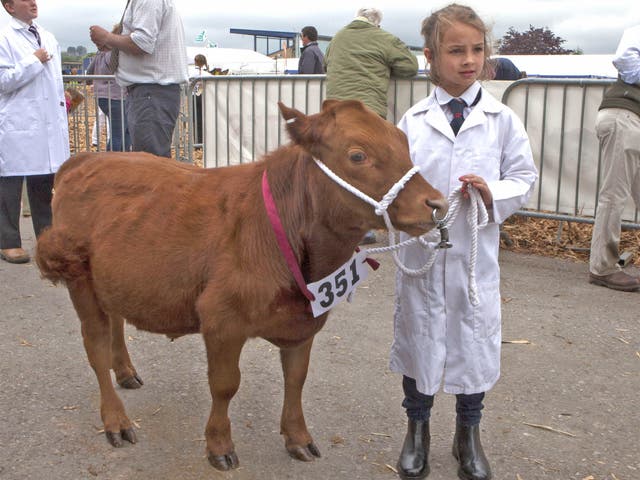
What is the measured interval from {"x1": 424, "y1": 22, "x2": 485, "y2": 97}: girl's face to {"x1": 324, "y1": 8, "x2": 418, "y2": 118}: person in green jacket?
13.0 ft

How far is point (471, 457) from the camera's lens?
10.3ft

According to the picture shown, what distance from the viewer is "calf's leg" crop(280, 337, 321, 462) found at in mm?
3273

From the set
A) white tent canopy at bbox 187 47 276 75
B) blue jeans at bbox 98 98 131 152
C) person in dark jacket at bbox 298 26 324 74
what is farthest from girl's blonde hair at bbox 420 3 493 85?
white tent canopy at bbox 187 47 276 75

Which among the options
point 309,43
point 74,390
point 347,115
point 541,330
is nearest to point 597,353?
point 541,330

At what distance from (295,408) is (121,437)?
85 cm

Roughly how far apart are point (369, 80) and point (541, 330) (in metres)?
3.08

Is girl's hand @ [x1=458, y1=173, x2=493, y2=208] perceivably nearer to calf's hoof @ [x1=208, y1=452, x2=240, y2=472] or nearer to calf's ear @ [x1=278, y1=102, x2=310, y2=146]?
calf's ear @ [x1=278, y1=102, x2=310, y2=146]

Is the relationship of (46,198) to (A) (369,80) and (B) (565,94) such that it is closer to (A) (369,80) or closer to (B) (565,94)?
(A) (369,80)

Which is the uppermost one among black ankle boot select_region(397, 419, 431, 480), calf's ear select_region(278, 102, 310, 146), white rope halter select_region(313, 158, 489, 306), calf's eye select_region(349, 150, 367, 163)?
calf's ear select_region(278, 102, 310, 146)

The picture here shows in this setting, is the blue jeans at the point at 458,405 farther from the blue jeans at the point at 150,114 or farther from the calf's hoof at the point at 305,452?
the blue jeans at the point at 150,114

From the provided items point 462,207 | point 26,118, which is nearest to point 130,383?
point 462,207

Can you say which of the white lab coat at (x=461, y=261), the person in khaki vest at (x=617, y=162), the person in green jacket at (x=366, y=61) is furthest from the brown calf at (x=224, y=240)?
the person in green jacket at (x=366, y=61)

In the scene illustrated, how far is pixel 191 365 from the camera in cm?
434

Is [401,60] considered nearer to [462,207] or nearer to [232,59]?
[462,207]
